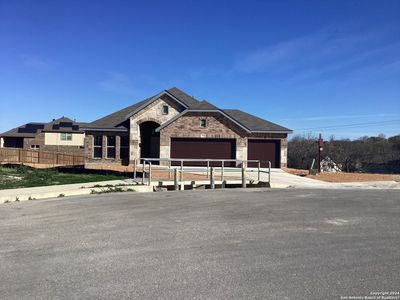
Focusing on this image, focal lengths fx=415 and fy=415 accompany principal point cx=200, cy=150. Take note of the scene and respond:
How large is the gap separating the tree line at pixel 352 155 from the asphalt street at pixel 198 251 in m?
31.4

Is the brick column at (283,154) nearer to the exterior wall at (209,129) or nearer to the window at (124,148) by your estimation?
the exterior wall at (209,129)

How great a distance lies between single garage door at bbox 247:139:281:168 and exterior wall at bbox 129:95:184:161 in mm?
6637

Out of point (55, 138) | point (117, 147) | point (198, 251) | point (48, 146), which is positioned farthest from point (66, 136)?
point (198, 251)

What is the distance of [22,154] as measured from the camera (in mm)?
41781

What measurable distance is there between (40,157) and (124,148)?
40.9 feet

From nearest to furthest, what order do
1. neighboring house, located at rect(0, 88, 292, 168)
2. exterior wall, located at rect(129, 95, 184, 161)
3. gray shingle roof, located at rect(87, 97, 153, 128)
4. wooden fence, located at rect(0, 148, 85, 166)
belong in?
neighboring house, located at rect(0, 88, 292, 168)
exterior wall, located at rect(129, 95, 184, 161)
gray shingle roof, located at rect(87, 97, 153, 128)
wooden fence, located at rect(0, 148, 85, 166)

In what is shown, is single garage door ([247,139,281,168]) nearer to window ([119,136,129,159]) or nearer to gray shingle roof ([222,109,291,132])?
gray shingle roof ([222,109,291,132])

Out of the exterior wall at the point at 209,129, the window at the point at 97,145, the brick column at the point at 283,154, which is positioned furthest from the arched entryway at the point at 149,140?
the brick column at the point at 283,154

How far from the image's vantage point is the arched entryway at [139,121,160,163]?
1372 inches

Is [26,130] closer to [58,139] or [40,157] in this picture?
[58,139]

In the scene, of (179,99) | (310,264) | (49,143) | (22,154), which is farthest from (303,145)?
(310,264)

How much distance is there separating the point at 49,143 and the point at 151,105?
3081 cm

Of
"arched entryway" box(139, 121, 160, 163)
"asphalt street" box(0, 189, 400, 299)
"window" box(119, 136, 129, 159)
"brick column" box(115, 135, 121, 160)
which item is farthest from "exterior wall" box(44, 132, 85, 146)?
"asphalt street" box(0, 189, 400, 299)

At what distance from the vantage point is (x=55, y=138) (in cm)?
5894
